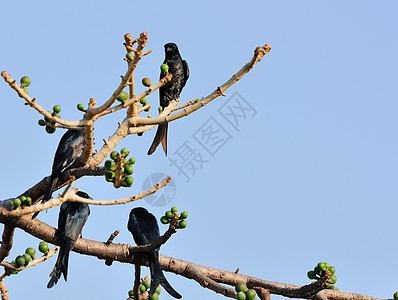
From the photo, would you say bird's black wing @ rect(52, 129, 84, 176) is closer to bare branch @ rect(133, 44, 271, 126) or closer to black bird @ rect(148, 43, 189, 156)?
bare branch @ rect(133, 44, 271, 126)

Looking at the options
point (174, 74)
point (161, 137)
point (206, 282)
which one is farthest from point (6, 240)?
point (174, 74)

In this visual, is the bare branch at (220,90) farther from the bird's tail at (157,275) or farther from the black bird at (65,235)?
the black bird at (65,235)

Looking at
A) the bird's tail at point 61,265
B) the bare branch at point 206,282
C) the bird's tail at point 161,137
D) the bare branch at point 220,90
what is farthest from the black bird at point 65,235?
the bird's tail at point 161,137

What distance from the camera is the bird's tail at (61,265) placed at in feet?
13.4

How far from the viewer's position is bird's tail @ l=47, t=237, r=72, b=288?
161 inches

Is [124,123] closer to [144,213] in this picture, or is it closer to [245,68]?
[245,68]

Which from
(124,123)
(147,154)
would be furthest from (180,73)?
(124,123)

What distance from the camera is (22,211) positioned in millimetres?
3100

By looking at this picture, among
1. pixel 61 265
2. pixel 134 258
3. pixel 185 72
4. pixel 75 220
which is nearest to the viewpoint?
pixel 134 258

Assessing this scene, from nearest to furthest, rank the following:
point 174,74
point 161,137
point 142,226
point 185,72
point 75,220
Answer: point 75,220 → point 142,226 → point 161,137 → point 174,74 → point 185,72

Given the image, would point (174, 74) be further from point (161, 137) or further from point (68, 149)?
point (68, 149)

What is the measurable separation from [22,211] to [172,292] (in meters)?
1.31

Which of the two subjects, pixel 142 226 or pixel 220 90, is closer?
pixel 220 90

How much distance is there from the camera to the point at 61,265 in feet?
13.6
